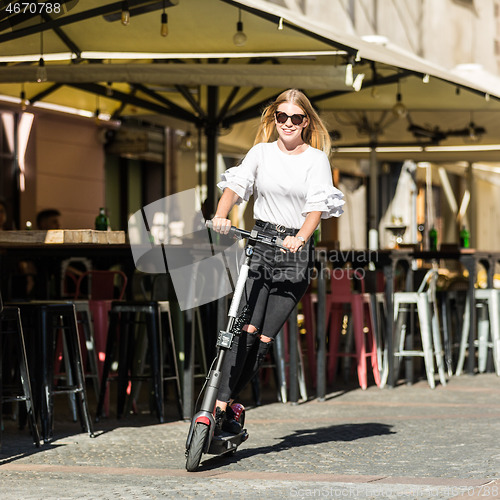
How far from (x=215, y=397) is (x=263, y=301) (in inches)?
20.9

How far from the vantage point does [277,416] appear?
7.29 m

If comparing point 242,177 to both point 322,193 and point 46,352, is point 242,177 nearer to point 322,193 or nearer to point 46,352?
point 322,193

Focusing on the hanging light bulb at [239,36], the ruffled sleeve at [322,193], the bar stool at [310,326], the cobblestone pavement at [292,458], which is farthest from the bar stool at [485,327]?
the ruffled sleeve at [322,193]

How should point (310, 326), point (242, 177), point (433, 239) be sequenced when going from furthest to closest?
1. point (433, 239)
2. point (310, 326)
3. point (242, 177)

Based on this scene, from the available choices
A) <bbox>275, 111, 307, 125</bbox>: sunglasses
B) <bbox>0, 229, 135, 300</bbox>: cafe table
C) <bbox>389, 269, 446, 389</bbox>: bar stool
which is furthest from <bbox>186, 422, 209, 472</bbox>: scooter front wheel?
<bbox>389, 269, 446, 389</bbox>: bar stool

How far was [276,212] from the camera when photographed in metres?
5.40

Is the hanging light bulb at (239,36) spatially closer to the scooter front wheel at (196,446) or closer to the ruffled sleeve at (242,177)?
the ruffled sleeve at (242,177)

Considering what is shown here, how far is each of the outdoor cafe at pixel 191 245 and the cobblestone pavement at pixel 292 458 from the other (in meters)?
0.33

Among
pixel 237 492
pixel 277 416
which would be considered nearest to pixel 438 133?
pixel 277 416

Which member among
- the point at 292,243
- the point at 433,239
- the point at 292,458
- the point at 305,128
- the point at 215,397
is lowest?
the point at 292,458

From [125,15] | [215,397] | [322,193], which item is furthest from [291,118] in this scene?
[125,15]

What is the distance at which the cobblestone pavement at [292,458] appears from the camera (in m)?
4.68

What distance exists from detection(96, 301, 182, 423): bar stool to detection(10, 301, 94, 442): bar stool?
556 millimetres

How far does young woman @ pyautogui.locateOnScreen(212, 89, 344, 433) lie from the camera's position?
5293 mm
